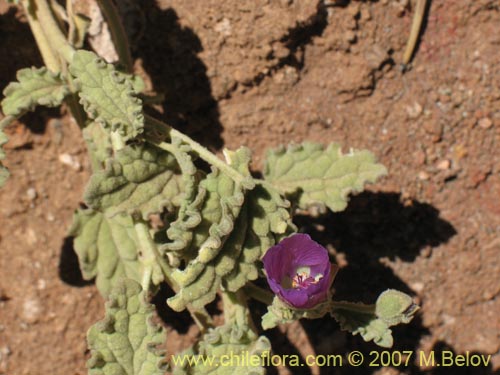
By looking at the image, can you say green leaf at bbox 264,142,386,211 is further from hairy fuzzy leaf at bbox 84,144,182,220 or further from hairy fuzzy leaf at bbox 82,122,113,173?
hairy fuzzy leaf at bbox 82,122,113,173

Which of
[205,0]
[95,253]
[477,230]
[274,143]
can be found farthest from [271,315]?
[205,0]

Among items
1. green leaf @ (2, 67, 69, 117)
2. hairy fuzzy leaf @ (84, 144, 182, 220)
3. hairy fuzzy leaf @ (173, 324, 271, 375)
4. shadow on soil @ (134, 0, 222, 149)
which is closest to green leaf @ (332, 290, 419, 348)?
hairy fuzzy leaf @ (173, 324, 271, 375)

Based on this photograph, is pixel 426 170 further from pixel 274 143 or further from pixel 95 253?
pixel 95 253

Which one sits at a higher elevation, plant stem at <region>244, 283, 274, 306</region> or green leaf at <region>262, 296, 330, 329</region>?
green leaf at <region>262, 296, 330, 329</region>

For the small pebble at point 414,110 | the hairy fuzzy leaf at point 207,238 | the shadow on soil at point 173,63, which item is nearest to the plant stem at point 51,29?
the shadow on soil at point 173,63

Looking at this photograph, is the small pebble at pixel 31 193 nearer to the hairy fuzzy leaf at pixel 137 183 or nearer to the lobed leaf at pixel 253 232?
the hairy fuzzy leaf at pixel 137 183

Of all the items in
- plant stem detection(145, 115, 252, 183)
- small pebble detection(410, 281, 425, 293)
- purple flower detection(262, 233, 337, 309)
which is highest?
plant stem detection(145, 115, 252, 183)

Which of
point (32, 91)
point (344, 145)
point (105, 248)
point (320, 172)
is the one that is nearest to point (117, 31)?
point (32, 91)
